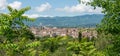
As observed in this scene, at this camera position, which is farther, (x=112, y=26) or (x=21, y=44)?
(x=112, y=26)

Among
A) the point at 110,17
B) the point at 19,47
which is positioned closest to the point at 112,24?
the point at 110,17

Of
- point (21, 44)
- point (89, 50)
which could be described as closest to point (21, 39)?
point (21, 44)

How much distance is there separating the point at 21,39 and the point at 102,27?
9.97 metres

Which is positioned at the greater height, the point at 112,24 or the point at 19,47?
the point at 19,47

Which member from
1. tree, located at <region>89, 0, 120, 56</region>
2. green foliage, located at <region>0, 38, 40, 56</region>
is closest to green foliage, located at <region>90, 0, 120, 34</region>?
tree, located at <region>89, 0, 120, 56</region>

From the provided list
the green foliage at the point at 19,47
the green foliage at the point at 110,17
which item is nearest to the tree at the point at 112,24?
the green foliage at the point at 110,17

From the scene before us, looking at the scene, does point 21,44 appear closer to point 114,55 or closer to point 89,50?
point 89,50

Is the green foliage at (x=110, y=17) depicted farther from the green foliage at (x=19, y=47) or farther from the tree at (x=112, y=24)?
the green foliage at (x=19, y=47)

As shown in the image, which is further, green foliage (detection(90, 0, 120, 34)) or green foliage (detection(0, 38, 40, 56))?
green foliage (detection(90, 0, 120, 34))

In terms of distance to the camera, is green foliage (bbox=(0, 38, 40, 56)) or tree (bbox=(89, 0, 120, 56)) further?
tree (bbox=(89, 0, 120, 56))

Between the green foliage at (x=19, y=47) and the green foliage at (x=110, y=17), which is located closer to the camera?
the green foliage at (x=19, y=47)

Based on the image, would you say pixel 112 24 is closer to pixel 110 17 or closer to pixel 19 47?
pixel 110 17

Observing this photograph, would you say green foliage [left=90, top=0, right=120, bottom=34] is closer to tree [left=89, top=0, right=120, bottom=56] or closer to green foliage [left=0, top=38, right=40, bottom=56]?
tree [left=89, top=0, right=120, bottom=56]

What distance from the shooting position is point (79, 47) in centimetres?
1702
